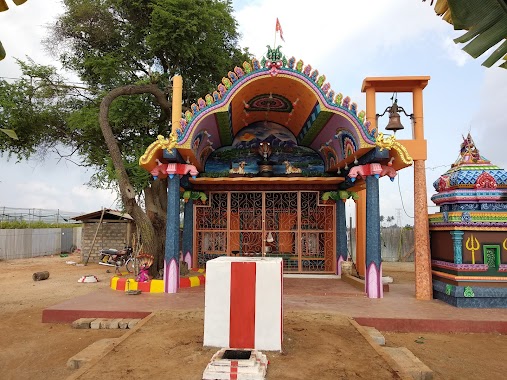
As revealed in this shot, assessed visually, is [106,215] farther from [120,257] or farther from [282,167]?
[282,167]

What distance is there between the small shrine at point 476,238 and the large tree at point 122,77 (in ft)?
28.2

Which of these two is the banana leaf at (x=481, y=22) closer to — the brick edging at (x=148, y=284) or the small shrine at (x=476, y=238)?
the small shrine at (x=476, y=238)

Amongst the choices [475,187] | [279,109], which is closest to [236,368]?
[475,187]

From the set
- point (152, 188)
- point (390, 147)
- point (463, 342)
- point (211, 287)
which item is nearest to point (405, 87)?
point (390, 147)

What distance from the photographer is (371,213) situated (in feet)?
28.9

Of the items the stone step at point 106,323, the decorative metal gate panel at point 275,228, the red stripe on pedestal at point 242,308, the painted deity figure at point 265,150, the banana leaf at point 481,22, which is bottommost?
the stone step at point 106,323

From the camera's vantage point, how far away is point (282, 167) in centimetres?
1207

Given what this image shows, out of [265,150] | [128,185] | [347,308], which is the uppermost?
[265,150]

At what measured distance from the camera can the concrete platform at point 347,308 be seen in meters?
6.77

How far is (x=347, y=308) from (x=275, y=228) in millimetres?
5021

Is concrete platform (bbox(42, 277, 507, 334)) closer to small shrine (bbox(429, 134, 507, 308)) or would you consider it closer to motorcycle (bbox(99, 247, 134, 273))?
small shrine (bbox(429, 134, 507, 308))

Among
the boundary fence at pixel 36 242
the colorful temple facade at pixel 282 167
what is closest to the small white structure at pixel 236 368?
the colorful temple facade at pixel 282 167

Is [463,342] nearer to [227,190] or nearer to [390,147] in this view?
[390,147]

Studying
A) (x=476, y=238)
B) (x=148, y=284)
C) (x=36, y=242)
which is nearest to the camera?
(x=476, y=238)
